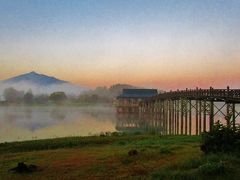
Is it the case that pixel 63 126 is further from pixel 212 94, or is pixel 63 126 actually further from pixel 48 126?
pixel 212 94

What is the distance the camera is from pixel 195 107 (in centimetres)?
5150

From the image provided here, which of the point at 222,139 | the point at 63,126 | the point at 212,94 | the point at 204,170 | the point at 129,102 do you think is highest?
the point at 129,102

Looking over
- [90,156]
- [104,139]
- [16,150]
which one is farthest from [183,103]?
[90,156]

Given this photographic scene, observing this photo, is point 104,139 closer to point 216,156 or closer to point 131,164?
point 131,164

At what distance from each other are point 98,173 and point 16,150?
14.0 m

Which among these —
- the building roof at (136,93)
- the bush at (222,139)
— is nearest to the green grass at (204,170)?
the bush at (222,139)

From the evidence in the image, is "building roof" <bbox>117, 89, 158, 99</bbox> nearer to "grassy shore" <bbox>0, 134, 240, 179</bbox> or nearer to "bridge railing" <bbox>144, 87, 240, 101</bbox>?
"bridge railing" <bbox>144, 87, 240, 101</bbox>

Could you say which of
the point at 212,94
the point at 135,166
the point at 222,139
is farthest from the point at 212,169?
the point at 212,94

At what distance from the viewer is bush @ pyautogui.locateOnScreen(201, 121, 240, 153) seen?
56.6 ft

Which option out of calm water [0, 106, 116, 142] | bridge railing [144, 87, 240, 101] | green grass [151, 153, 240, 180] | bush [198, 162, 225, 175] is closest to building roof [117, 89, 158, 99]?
calm water [0, 106, 116, 142]

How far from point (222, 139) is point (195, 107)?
34671 mm

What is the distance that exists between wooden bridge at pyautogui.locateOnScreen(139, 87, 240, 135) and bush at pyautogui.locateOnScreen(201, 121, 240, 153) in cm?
138

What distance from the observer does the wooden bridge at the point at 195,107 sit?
3391cm

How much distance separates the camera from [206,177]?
13.5 metres
